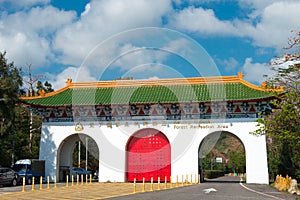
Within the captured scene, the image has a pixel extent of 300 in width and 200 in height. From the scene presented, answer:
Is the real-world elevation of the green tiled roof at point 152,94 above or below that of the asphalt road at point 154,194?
above

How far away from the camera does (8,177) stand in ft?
73.7

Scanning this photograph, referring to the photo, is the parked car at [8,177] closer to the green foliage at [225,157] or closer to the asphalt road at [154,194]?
the asphalt road at [154,194]

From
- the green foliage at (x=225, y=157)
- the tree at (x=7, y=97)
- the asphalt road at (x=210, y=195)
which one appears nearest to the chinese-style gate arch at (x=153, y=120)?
the tree at (x=7, y=97)

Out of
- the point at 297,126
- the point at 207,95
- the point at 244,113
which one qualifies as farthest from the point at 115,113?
the point at 297,126

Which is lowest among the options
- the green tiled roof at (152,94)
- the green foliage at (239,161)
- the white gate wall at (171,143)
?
the green foliage at (239,161)

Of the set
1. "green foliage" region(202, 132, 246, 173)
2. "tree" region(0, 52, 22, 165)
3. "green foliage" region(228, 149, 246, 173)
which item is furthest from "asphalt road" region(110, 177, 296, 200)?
"green foliage" region(228, 149, 246, 173)

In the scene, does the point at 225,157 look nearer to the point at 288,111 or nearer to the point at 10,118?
the point at 10,118

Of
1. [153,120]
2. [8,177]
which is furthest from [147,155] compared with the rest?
[8,177]

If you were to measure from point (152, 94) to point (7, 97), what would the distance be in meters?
11.0

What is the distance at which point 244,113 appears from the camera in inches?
1001

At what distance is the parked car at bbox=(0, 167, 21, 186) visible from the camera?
21906 mm

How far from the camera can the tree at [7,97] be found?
28.3 m

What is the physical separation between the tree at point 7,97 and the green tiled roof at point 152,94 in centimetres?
134

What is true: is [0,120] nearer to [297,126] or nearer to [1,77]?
[1,77]
